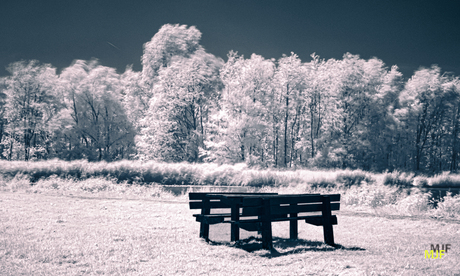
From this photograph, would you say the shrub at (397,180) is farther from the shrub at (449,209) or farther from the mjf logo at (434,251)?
the mjf logo at (434,251)

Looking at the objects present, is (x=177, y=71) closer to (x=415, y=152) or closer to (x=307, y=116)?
(x=307, y=116)

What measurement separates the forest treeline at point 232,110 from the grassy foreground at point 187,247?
74.6ft

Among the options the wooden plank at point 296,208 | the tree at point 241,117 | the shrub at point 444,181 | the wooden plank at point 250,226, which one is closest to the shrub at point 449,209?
the wooden plank at point 296,208

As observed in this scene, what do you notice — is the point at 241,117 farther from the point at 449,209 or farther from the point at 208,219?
the point at 208,219

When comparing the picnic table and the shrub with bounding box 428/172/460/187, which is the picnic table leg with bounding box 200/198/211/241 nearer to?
the picnic table

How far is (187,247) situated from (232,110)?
26216 millimetres

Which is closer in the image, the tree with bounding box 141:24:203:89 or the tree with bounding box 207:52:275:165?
the tree with bounding box 207:52:275:165

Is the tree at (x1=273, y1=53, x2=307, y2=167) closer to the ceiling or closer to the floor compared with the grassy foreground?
closer to the ceiling

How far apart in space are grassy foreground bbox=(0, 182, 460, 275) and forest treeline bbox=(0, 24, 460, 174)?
74.6 ft

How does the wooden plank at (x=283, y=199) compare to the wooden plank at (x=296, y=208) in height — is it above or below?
above

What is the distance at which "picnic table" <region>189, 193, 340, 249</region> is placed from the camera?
5959 millimetres

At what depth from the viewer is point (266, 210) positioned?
5.95 meters

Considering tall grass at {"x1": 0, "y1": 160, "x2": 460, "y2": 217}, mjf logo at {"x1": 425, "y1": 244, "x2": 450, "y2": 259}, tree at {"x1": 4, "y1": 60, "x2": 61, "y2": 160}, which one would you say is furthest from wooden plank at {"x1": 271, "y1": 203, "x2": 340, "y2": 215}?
tree at {"x1": 4, "y1": 60, "x2": 61, "y2": 160}

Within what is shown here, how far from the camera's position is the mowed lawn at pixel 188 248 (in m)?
4.78
